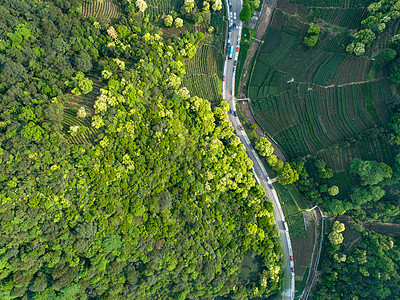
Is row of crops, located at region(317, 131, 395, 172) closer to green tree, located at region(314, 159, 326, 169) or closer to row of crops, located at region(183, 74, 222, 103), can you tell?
green tree, located at region(314, 159, 326, 169)

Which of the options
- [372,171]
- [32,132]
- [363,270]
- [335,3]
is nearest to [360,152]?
[372,171]

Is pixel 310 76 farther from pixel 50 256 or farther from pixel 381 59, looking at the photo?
pixel 50 256

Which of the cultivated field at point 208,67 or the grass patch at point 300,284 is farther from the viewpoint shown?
the grass patch at point 300,284

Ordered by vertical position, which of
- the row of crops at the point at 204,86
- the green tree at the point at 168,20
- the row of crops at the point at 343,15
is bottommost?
the row of crops at the point at 204,86

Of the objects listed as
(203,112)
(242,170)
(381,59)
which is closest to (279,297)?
(242,170)

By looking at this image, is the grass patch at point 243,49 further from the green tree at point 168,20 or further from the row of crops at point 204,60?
the green tree at point 168,20

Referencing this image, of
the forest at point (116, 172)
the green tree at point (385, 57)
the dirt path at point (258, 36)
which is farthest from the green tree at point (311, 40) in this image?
the forest at point (116, 172)

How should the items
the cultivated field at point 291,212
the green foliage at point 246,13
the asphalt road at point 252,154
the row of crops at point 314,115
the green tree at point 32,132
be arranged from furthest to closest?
the cultivated field at point 291,212, the asphalt road at point 252,154, the green foliage at point 246,13, the row of crops at point 314,115, the green tree at point 32,132
